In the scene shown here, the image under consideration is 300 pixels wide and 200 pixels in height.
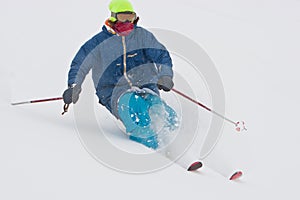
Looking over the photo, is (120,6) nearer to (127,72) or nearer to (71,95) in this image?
(127,72)

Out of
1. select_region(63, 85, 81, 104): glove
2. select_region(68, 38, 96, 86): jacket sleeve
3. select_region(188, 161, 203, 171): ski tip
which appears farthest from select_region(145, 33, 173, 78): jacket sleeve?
select_region(188, 161, 203, 171): ski tip

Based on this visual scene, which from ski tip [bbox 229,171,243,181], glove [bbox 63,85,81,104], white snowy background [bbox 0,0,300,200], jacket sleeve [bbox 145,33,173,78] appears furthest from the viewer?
jacket sleeve [bbox 145,33,173,78]

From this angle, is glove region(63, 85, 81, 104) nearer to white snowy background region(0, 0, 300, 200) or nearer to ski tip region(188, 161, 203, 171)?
white snowy background region(0, 0, 300, 200)

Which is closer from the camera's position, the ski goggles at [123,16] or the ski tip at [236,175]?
the ski tip at [236,175]

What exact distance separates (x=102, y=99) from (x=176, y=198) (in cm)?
73

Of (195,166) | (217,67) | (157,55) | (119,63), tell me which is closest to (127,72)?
(119,63)

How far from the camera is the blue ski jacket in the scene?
200 cm

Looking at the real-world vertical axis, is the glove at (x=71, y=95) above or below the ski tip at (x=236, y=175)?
Result: below

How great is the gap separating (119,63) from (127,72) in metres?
0.05

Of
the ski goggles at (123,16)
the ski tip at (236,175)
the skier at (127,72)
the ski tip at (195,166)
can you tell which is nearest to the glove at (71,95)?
the skier at (127,72)

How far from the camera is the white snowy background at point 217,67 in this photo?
1.48 m

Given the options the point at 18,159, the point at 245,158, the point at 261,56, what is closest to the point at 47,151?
the point at 18,159

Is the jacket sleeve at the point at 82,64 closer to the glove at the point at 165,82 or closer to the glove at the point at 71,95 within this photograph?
the glove at the point at 71,95

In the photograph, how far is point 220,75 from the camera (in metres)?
2.76
